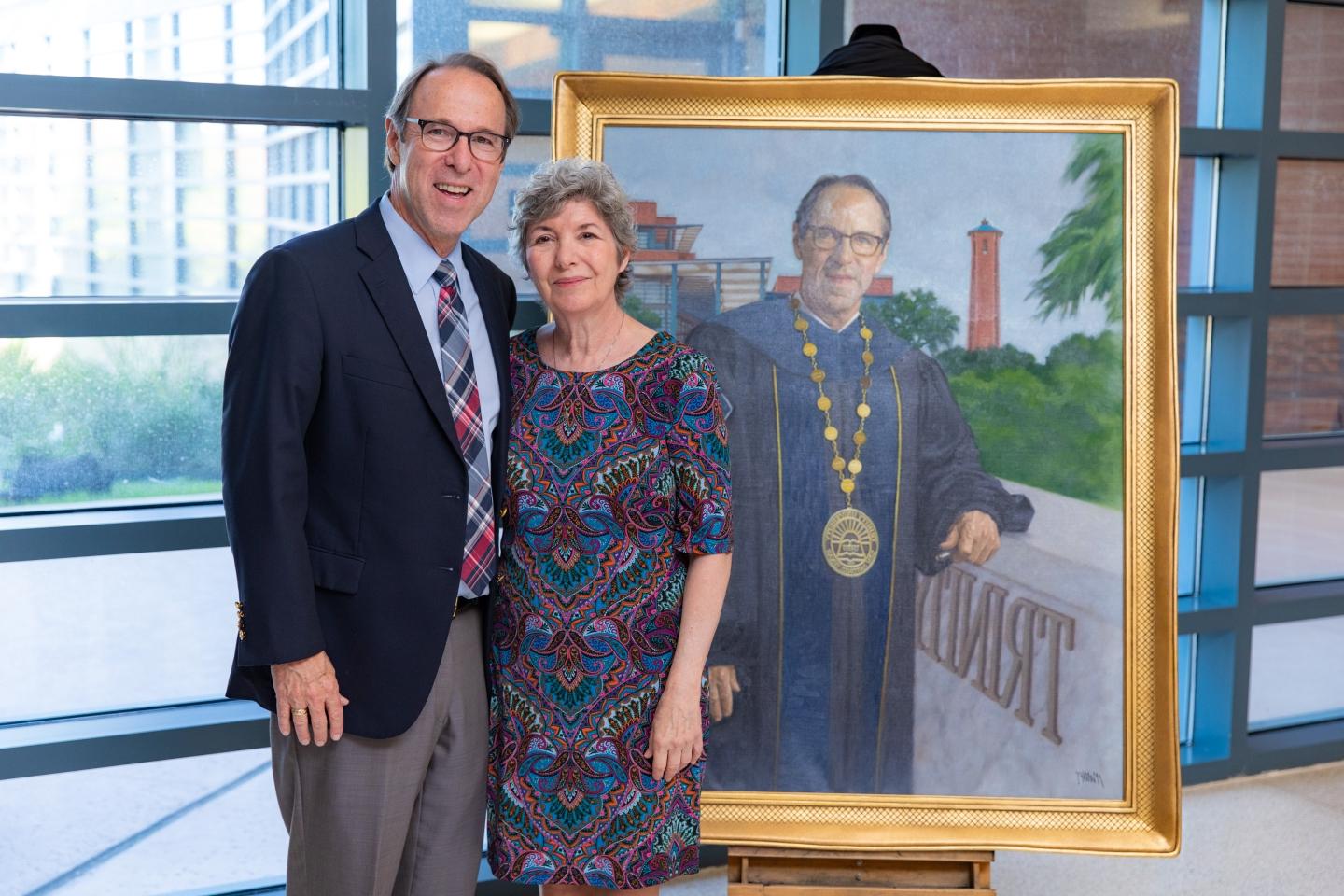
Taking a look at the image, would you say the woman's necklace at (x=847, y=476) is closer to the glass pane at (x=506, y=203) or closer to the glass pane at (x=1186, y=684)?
the glass pane at (x=506, y=203)

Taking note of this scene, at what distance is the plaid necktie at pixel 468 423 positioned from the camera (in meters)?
1.74

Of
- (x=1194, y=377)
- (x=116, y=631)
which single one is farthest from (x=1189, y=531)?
(x=116, y=631)

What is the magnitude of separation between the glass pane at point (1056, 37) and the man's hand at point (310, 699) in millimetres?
1995

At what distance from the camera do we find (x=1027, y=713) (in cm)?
218

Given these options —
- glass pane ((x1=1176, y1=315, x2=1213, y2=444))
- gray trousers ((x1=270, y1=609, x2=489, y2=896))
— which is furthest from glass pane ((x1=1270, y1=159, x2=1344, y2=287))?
gray trousers ((x1=270, y1=609, x2=489, y2=896))

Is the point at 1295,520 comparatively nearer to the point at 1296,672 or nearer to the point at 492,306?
the point at 1296,672

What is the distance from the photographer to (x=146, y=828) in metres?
2.60

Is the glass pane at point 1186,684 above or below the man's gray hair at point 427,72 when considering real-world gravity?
below

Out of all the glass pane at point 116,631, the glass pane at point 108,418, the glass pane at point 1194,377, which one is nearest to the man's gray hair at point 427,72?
the glass pane at point 108,418

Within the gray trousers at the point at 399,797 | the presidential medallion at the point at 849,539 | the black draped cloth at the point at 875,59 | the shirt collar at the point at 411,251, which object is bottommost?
the gray trousers at the point at 399,797

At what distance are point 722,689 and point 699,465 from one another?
551 millimetres

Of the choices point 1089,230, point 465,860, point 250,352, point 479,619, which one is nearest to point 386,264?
point 250,352

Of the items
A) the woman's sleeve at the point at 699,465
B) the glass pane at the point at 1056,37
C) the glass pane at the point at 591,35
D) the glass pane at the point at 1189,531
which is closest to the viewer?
the woman's sleeve at the point at 699,465

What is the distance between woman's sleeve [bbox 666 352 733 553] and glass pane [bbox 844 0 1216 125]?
1459mm
